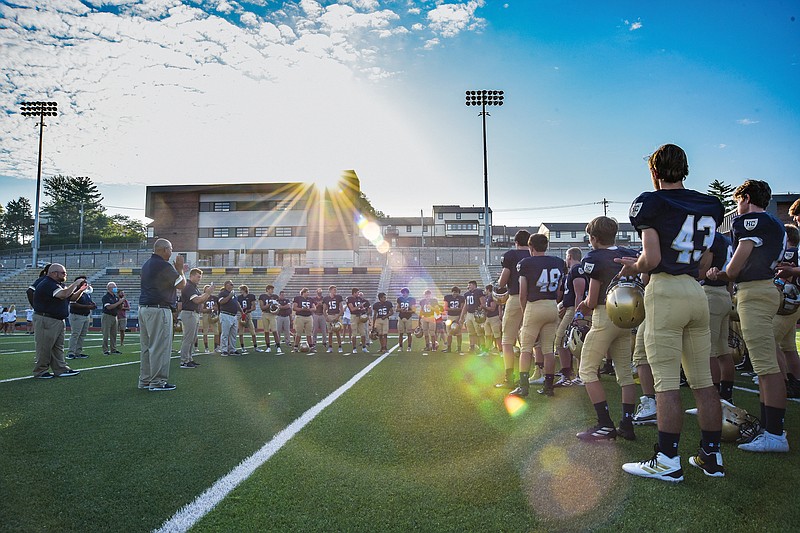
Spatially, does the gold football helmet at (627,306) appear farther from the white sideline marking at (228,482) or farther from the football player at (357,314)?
the football player at (357,314)

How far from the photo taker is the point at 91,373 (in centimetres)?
879

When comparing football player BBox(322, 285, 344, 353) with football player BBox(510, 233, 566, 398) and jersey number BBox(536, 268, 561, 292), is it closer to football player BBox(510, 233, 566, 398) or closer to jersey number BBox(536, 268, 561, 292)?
football player BBox(510, 233, 566, 398)

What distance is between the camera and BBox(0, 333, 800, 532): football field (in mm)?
2762

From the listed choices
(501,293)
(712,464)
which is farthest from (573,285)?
(712,464)

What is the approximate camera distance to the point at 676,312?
3357 mm

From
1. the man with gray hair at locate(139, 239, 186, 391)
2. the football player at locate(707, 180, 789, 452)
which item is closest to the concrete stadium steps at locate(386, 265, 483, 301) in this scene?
the man with gray hair at locate(139, 239, 186, 391)

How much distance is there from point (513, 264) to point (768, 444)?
355 centimetres

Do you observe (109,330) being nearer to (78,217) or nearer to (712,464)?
(712,464)

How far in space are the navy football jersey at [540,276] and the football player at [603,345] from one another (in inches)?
57.2

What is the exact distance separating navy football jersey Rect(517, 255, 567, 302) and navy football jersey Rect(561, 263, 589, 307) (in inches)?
7.4

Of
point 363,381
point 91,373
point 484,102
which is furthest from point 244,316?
point 484,102

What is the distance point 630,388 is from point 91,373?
8906mm

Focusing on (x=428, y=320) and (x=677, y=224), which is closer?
(x=677, y=224)

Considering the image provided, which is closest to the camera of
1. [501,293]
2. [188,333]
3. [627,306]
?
[627,306]
